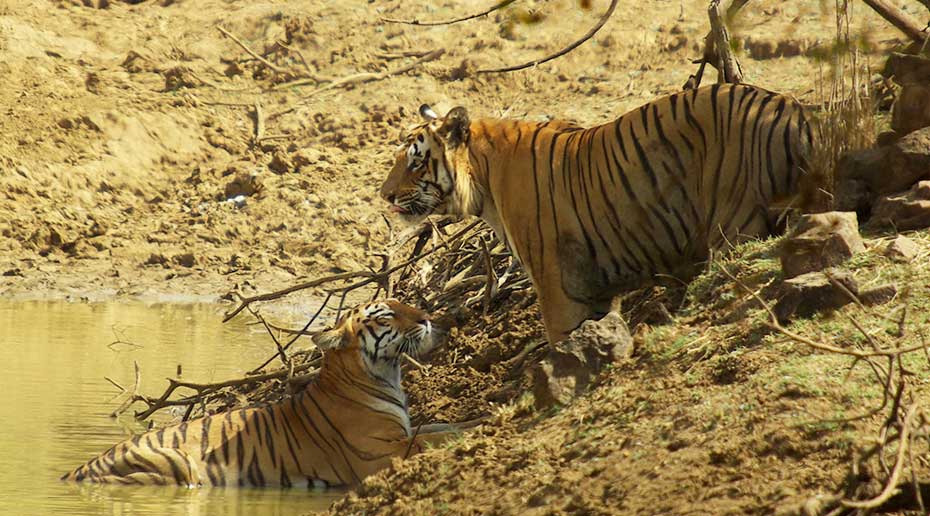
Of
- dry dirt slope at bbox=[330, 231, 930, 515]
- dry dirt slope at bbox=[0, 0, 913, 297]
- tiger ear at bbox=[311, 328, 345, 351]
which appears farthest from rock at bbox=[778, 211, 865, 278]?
dry dirt slope at bbox=[0, 0, 913, 297]

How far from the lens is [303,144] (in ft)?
58.6

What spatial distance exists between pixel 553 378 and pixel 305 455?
6.90ft

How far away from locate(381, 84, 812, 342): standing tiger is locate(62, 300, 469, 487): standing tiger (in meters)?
0.93

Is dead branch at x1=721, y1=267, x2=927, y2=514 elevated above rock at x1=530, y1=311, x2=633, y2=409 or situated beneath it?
elevated above

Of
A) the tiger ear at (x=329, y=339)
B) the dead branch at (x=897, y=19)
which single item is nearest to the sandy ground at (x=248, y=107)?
the dead branch at (x=897, y=19)

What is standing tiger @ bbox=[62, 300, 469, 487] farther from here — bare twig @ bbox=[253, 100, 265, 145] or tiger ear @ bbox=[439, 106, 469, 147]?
bare twig @ bbox=[253, 100, 265, 145]

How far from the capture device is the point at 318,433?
7.66m

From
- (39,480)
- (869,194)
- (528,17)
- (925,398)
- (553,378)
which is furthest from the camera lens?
(39,480)

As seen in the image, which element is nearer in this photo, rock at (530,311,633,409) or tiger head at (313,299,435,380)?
rock at (530,311,633,409)

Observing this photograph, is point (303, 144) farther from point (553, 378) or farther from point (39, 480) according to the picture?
point (553, 378)

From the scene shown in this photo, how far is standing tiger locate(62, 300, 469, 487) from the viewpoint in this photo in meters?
7.57

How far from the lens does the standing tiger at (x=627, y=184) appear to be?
262 inches

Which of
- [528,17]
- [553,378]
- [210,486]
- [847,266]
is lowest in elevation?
[210,486]

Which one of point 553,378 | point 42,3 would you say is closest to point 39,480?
point 553,378
